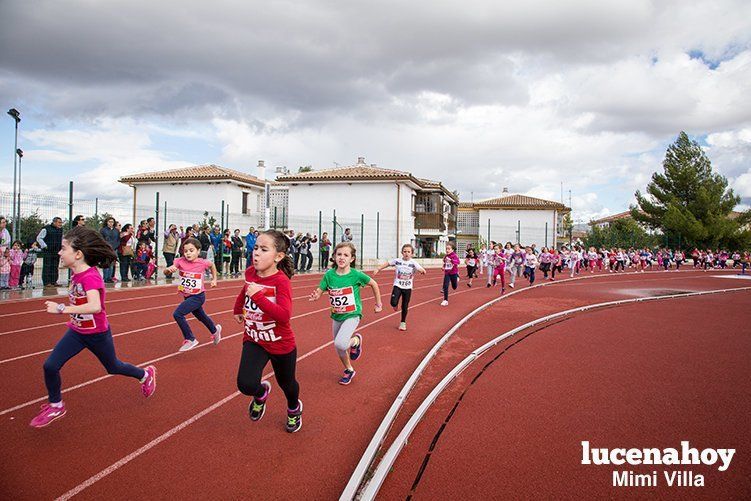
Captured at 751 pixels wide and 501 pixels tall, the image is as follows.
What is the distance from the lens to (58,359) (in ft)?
13.0

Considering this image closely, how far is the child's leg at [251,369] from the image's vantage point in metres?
3.64

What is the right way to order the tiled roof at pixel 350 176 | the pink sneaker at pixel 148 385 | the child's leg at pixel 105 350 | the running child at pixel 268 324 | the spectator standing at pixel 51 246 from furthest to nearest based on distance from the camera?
the tiled roof at pixel 350 176 < the spectator standing at pixel 51 246 < the pink sneaker at pixel 148 385 < the child's leg at pixel 105 350 < the running child at pixel 268 324

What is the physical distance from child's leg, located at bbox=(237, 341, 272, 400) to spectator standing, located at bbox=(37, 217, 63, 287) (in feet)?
35.5

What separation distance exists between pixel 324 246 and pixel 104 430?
18.3 metres

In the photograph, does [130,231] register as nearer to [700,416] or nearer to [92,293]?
[92,293]

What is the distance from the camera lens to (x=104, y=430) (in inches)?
157

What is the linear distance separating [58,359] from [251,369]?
1801 mm

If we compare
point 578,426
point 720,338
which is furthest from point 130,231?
point 720,338

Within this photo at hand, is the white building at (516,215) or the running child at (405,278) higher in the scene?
the white building at (516,215)

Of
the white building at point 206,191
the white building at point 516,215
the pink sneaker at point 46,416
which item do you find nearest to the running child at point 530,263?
the pink sneaker at point 46,416

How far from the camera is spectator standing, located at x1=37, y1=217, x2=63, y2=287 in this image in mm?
11680

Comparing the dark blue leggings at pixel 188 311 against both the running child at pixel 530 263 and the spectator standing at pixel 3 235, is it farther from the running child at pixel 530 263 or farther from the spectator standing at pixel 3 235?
the running child at pixel 530 263

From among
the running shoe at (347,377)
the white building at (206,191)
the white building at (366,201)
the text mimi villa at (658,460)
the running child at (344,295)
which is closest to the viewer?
the text mimi villa at (658,460)

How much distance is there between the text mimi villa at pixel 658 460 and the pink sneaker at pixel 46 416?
4.58 m
